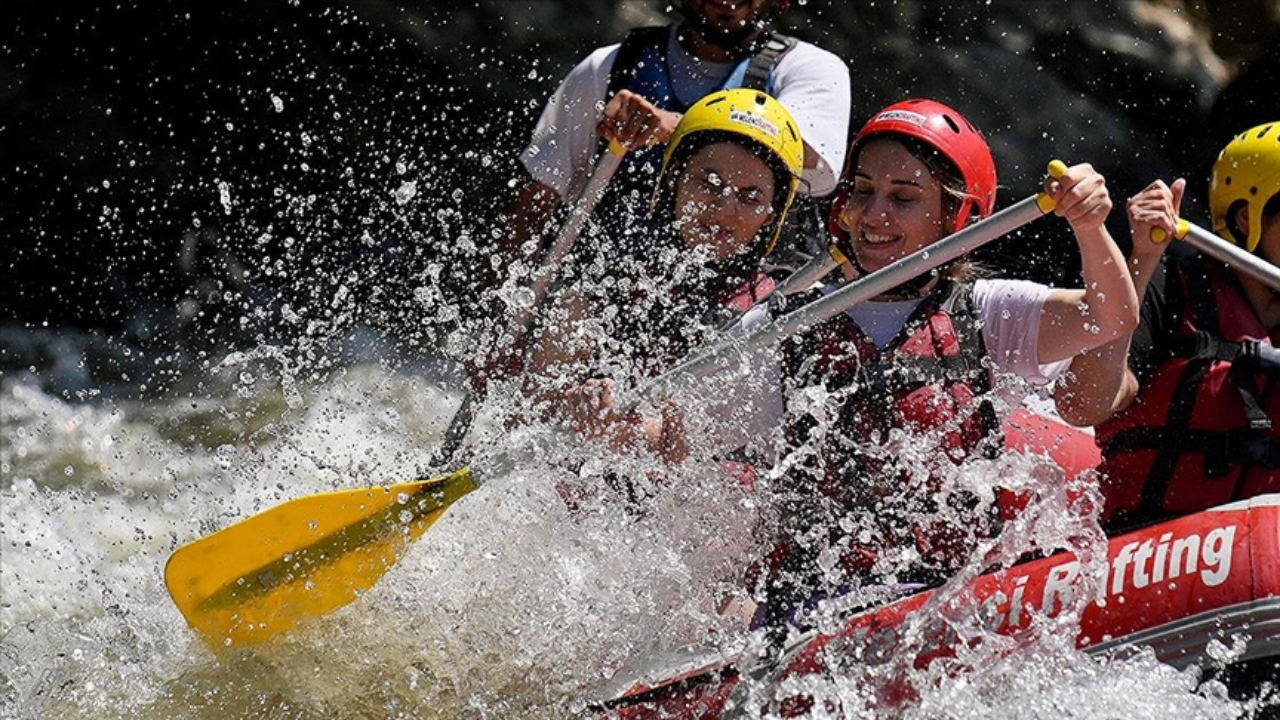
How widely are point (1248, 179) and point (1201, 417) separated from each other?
1.82ft

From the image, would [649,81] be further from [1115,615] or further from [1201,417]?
[1115,615]

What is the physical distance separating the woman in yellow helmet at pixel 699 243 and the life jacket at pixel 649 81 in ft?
1.47

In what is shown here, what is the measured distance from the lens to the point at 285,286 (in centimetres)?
665

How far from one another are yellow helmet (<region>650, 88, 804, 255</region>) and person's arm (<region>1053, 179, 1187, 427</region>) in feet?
2.83

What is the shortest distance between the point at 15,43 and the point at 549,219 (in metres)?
3.11

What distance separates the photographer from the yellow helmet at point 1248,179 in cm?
334

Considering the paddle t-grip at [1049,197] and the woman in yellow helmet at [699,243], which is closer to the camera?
the paddle t-grip at [1049,197]

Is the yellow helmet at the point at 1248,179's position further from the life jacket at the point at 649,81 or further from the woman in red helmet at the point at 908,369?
the life jacket at the point at 649,81

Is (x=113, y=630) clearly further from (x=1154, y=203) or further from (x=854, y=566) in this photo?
(x=1154, y=203)

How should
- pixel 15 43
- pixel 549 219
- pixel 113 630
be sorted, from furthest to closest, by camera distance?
pixel 15 43 < pixel 549 219 < pixel 113 630

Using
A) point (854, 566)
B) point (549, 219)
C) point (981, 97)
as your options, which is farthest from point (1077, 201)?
point (981, 97)

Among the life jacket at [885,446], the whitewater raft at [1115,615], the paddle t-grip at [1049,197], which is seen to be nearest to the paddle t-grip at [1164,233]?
the paddle t-grip at [1049,197]

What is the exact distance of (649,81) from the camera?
166 inches

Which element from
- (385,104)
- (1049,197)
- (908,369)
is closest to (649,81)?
(908,369)
